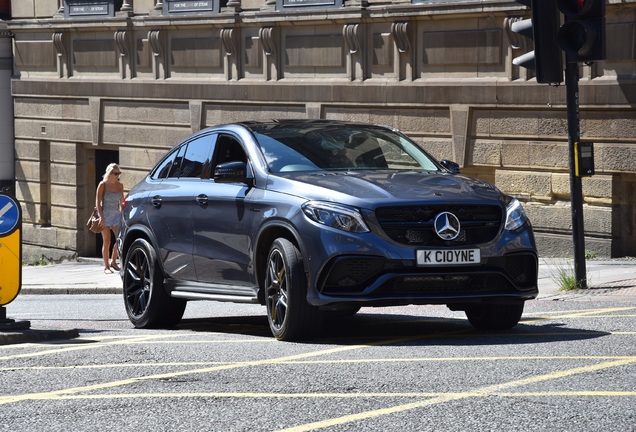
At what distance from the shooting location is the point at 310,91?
78.0 feet

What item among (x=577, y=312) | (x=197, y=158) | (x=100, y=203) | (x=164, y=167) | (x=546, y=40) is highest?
(x=546, y=40)

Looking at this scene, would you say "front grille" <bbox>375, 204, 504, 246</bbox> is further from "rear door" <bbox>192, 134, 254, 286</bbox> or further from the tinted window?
the tinted window

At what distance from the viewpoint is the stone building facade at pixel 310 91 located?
1903 cm

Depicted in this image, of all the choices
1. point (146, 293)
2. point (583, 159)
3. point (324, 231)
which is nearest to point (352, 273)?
point (324, 231)

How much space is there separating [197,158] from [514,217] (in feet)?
9.69

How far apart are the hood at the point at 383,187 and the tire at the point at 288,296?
16.7 inches

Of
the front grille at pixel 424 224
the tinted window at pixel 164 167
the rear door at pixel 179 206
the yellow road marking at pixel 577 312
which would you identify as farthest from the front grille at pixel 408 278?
the tinted window at pixel 164 167

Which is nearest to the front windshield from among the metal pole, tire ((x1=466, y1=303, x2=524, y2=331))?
tire ((x1=466, y1=303, x2=524, y2=331))

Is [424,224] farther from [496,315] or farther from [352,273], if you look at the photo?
[496,315]

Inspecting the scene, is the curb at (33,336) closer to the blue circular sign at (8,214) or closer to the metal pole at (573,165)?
the blue circular sign at (8,214)

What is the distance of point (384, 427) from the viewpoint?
253 inches

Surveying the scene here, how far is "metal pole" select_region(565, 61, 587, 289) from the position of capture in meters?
13.7

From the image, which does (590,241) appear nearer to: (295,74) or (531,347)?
(295,74)

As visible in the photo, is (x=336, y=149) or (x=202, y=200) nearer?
(x=336, y=149)
